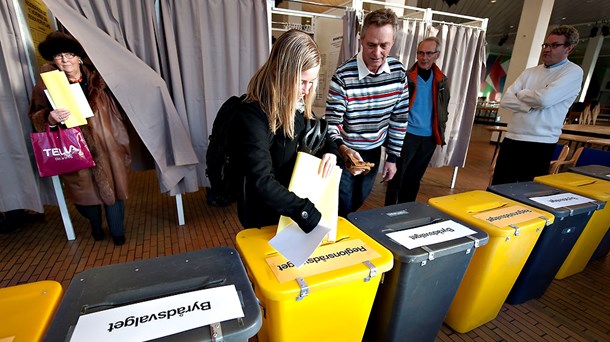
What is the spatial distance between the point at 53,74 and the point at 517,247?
98.2 inches

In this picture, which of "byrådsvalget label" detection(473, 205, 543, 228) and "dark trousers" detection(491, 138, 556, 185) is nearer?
"byrådsvalget label" detection(473, 205, 543, 228)

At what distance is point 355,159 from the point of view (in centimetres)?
127

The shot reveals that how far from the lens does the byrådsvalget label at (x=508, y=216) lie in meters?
1.17

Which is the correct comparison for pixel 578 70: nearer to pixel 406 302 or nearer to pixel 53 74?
pixel 406 302

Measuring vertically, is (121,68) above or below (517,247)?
above

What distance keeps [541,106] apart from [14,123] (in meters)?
3.33

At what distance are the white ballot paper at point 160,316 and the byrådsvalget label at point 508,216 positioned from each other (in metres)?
1.04

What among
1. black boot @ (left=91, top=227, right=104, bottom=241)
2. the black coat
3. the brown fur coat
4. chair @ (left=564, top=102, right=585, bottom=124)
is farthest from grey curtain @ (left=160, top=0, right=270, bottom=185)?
chair @ (left=564, top=102, right=585, bottom=124)

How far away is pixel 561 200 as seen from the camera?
1407mm

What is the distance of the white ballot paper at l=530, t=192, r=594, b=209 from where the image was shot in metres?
1.36

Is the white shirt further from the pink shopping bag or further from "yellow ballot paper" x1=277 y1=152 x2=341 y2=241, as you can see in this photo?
the pink shopping bag

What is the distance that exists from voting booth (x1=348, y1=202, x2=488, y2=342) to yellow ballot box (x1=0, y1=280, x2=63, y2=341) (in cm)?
90

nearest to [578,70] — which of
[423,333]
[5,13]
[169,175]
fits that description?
[423,333]

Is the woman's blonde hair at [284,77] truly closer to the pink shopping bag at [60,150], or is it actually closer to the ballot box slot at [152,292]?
the ballot box slot at [152,292]
